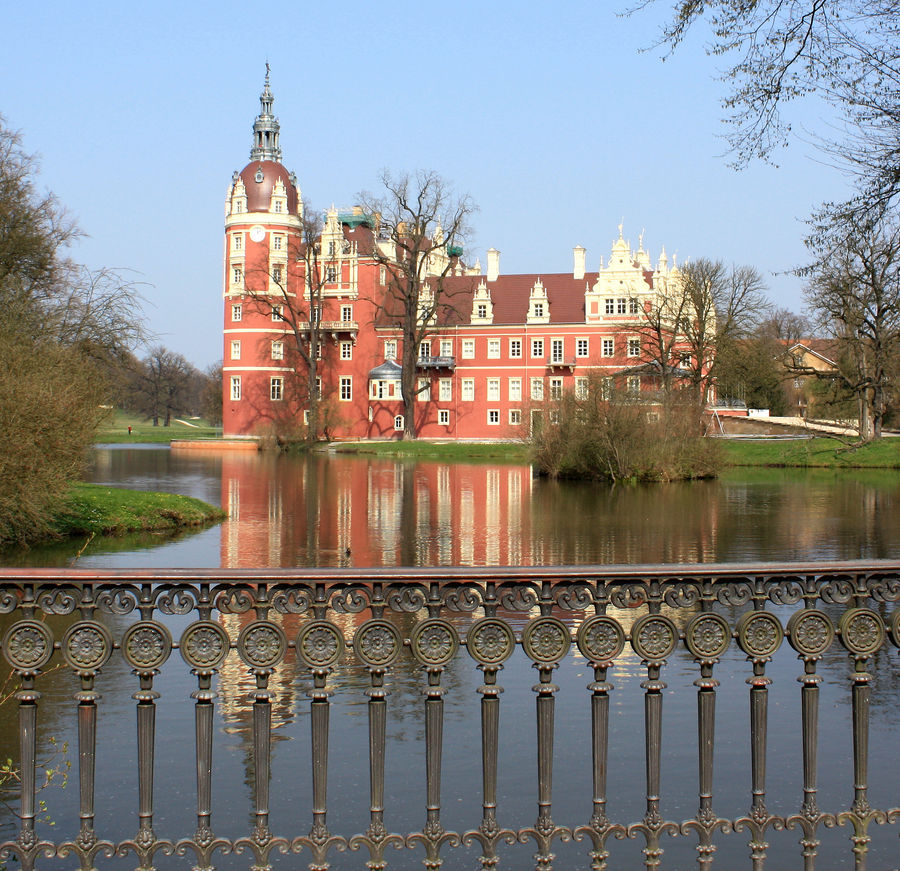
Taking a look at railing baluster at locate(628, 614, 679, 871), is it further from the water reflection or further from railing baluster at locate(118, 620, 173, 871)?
the water reflection

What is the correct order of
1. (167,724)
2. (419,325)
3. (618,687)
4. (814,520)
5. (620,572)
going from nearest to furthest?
(620,572) < (167,724) < (618,687) < (814,520) < (419,325)

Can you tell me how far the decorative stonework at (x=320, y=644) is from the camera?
12.2 feet

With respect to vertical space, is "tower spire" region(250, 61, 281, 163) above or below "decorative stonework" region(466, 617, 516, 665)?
above

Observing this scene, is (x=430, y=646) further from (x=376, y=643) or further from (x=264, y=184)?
(x=264, y=184)

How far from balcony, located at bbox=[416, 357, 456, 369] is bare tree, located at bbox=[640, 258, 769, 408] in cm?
1359

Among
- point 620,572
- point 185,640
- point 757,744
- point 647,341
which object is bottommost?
point 757,744

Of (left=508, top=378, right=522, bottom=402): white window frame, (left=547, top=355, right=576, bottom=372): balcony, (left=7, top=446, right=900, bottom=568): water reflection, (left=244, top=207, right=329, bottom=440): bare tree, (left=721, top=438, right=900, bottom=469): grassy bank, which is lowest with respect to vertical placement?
(left=7, top=446, right=900, bottom=568): water reflection

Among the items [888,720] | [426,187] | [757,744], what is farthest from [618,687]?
[426,187]

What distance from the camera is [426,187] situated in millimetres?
59906

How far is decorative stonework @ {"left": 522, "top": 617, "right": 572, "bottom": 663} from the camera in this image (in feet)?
12.3

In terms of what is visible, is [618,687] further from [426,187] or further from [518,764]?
[426,187]

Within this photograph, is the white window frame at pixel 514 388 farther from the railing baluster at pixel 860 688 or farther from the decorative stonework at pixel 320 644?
the decorative stonework at pixel 320 644

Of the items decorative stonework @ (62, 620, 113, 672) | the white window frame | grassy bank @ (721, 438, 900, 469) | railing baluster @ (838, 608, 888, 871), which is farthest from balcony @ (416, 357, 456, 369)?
decorative stonework @ (62, 620, 113, 672)

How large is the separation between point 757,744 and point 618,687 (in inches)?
178
